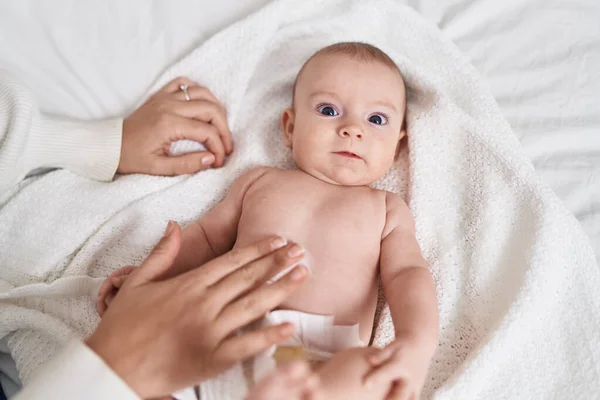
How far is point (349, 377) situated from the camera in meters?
0.85

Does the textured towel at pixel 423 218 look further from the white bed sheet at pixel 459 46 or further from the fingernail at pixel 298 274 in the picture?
the fingernail at pixel 298 274

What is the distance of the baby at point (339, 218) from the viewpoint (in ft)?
3.40

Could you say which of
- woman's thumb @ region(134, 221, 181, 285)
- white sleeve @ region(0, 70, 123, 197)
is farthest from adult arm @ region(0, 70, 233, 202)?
woman's thumb @ region(134, 221, 181, 285)

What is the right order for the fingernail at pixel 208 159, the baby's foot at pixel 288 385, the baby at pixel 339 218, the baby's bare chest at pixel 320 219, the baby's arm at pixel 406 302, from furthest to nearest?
1. the fingernail at pixel 208 159
2. the baby's bare chest at pixel 320 219
3. the baby at pixel 339 218
4. the baby's arm at pixel 406 302
5. the baby's foot at pixel 288 385

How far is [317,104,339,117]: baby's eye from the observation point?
49.1 inches

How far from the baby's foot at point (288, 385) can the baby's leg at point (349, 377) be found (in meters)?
0.03

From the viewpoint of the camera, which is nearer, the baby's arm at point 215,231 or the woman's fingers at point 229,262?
the woman's fingers at point 229,262

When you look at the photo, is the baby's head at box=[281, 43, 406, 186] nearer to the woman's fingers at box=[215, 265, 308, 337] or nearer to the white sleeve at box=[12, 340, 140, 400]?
A: the woman's fingers at box=[215, 265, 308, 337]

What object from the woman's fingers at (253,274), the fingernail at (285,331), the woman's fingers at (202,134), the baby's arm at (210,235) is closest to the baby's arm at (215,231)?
the baby's arm at (210,235)

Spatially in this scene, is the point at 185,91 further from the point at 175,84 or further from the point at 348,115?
the point at 348,115

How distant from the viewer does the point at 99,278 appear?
120 cm

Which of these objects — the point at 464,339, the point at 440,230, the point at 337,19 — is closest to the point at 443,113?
the point at 440,230

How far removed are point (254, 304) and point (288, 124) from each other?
21.5 inches

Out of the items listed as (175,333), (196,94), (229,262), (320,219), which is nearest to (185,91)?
(196,94)
